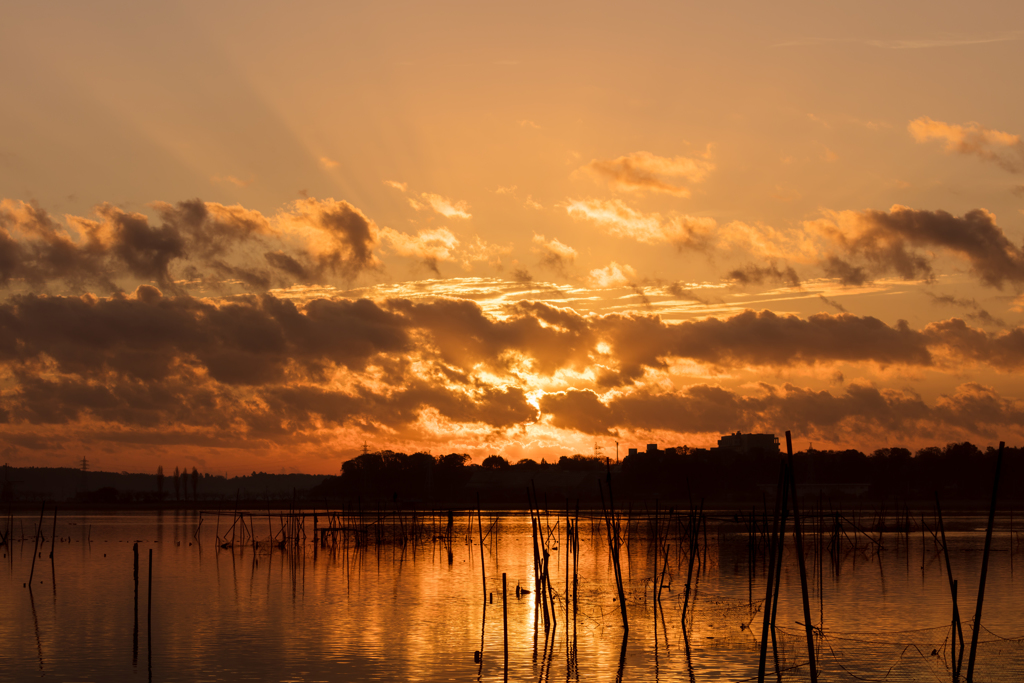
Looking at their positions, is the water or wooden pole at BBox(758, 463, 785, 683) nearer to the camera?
wooden pole at BBox(758, 463, 785, 683)

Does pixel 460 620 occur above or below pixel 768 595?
below

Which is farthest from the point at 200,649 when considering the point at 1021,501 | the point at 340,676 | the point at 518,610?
the point at 1021,501

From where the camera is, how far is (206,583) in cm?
4619

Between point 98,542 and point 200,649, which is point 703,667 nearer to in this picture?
point 200,649

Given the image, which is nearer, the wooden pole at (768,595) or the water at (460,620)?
the wooden pole at (768,595)

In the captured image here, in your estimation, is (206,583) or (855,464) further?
(855,464)

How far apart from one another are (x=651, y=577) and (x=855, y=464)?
146m

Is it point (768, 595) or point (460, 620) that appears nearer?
point (768, 595)

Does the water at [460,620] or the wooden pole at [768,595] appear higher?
the wooden pole at [768,595]

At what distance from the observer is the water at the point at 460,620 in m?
25.1

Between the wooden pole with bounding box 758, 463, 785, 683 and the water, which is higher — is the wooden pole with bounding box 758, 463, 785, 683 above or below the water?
above

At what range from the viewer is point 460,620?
33.4 meters

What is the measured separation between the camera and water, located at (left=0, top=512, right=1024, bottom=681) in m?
25.1

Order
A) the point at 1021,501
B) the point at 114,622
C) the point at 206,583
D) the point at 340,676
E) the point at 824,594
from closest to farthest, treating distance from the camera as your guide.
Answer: the point at 340,676, the point at 114,622, the point at 824,594, the point at 206,583, the point at 1021,501
